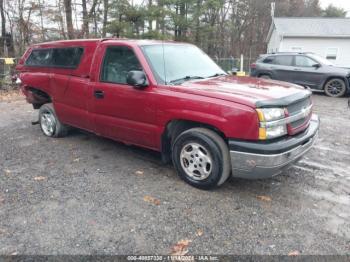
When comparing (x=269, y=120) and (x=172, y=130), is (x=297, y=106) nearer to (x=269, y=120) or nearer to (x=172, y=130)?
(x=269, y=120)

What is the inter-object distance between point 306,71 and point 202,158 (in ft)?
31.3

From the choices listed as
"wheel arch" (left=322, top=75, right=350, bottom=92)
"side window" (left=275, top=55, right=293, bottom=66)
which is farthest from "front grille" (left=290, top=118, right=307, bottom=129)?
"side window" (left=275, top=55, right=293, bottom=66)

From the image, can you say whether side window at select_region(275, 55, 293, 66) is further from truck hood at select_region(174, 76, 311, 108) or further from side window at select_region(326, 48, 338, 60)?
side window at select_region(326, 48, 338, 60)

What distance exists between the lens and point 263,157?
3.19 metres

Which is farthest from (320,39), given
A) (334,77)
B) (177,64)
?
(177,64)

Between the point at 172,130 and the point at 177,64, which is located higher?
the point at 177,64

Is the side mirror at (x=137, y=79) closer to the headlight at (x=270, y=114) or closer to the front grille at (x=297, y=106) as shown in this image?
the headlight at (x=270, y=114)

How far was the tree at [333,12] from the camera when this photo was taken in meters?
37.8

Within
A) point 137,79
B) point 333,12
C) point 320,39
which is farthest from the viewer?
point 333,12

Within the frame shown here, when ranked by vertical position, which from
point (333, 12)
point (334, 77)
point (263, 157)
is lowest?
point (263, 157)

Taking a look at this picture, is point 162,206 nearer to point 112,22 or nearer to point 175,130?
point 175,130

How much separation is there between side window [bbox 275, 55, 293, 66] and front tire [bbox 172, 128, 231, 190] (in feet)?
32.0

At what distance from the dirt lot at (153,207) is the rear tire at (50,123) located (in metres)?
0.85

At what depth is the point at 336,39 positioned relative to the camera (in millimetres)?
21984
